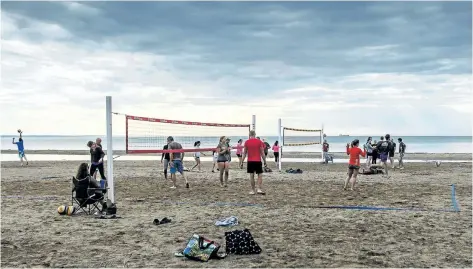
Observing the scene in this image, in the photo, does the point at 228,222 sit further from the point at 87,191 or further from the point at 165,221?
the point at 87,191

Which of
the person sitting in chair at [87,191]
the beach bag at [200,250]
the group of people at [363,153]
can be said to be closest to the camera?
the beach bag at [200,250]

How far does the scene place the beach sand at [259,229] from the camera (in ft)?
21.2

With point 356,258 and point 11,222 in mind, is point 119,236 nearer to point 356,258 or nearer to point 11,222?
point 11,222

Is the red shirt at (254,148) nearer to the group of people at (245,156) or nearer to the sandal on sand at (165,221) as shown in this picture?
the group of people at (245,156)

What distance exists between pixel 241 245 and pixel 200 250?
2.11 feet

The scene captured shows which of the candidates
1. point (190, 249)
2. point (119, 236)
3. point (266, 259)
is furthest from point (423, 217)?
point (119, 236)

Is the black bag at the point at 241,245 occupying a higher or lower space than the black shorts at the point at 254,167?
lower

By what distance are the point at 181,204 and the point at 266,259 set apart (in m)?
5.28

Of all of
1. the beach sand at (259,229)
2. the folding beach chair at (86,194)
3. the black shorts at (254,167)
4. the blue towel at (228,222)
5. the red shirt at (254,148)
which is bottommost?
the beach sand at (259,229)

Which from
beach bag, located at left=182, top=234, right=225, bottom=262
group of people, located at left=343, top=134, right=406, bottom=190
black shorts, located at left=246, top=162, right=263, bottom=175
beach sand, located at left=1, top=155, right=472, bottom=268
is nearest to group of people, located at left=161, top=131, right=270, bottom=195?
black shorts, located at left=246, top=162, right=263, bottom=175

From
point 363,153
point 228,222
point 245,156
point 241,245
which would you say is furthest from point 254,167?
point 241,245

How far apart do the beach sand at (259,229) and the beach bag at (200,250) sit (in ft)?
0.36

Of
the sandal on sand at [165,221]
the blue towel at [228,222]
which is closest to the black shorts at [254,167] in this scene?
the blue towel at [228,222]

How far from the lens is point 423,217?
9.41 m
